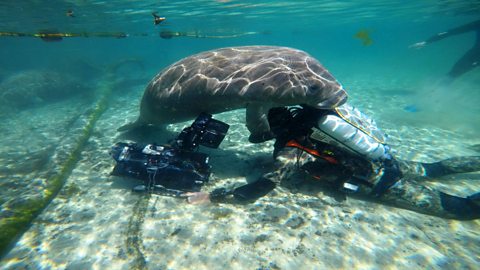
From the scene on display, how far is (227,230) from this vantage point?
3.96m

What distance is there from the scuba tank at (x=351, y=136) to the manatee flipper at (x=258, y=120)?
90cm

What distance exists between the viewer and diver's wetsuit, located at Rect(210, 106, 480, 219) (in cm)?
→ 453

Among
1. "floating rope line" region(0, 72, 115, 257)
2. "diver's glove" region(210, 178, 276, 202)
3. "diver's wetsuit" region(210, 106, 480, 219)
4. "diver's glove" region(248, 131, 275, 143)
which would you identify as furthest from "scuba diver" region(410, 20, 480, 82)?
"floating rope line" region(0, 72, 115, 257)

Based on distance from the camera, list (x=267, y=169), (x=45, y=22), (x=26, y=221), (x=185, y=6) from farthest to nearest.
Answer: (x=45, y=22), (x=185, y=6), (x=267, y=169), (x=26, y=221)

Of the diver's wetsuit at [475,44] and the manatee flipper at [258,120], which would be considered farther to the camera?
the diver's wetsuit at [475,44]

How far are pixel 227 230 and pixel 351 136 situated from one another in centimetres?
266

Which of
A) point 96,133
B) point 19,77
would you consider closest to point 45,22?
point 19,77

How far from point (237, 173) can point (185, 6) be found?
2265cm

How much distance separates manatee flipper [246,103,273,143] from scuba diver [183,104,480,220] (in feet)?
0.94

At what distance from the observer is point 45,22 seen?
85.5 feet

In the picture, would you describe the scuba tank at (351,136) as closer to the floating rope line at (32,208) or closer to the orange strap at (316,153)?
the orange strap at (316,153)

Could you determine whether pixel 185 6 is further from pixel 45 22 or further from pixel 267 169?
pixel 267 169

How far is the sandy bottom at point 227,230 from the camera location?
11.2ft

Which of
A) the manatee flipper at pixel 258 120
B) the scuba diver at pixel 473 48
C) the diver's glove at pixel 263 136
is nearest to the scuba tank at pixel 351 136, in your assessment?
the diver's glove at pixel 263 136
